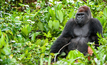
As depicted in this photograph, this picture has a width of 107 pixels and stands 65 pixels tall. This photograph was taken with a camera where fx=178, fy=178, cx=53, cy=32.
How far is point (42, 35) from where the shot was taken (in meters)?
5.35

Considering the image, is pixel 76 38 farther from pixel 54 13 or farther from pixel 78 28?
pixel 54 13

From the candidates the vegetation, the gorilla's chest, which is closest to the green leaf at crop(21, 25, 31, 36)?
the vegetation

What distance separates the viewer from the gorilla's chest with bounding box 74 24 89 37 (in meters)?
4.09

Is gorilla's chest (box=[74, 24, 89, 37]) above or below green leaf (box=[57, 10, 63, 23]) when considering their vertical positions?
below

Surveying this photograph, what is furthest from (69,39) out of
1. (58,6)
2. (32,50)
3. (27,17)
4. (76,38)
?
(58,6)

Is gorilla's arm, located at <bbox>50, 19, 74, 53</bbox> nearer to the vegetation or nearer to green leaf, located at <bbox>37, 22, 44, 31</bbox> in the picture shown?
the vegetation

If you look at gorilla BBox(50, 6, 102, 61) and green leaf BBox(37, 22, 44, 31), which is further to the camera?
green leaf BBox(37, 22, 44, 31)

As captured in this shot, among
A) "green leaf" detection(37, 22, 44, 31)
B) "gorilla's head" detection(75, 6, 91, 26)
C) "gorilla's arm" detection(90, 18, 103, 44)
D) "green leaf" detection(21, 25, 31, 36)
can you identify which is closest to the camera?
"gorilla's arm" detection(90, 18, 103, 44)

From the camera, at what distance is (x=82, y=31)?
4117mm

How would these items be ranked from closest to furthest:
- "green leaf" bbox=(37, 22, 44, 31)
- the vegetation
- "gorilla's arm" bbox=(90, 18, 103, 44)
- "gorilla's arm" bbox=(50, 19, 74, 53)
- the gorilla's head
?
1. the vegetation
2. "gorilla's arm" bbox=(90, 18, 103, 44)
3. the gorilla's head
4. "gorilla's arm" bbox=(50, 19, 74, 53)
5. "green leaf" bbox=(37, 22, 44, 31)

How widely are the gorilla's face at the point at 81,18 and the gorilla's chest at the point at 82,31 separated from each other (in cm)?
10

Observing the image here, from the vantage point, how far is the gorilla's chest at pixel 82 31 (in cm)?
409

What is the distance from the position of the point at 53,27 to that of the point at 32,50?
1.40 meters

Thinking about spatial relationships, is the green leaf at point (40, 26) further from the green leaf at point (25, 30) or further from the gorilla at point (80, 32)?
the gorilla at point (80, 32)
